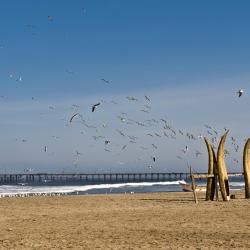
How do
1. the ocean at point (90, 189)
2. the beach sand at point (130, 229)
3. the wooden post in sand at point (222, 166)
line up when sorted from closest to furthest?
the beach sand at point (130, 229), the wooden post in sand at point (222, 166), the ocean at point (90, 189)

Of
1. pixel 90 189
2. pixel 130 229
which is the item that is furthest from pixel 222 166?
pixel 90 189

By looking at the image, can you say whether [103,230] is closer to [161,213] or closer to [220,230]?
[220,230]

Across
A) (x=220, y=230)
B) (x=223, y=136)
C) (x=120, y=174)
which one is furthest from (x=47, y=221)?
(x=120, y=174)

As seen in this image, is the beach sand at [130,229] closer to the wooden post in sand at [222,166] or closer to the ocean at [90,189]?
the wooden post in sand at [222,166]

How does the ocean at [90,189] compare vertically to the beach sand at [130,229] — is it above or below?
above

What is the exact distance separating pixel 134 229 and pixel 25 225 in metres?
4.32

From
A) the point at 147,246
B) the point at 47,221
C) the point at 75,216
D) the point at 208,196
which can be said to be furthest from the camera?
the point at 208,196

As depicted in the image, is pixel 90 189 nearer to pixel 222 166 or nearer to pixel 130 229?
pixel 222 166

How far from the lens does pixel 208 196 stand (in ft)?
103

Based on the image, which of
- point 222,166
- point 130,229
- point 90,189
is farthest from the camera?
point 90,189

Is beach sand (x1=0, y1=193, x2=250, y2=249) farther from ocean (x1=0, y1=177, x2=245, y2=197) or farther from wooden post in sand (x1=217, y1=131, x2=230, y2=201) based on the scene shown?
ocean (x1=0, y1=177, x2=245, y2=197)

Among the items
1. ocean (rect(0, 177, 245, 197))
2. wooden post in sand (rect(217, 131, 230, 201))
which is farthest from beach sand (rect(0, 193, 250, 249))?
ocean (rect(0, 177, 245, 197))

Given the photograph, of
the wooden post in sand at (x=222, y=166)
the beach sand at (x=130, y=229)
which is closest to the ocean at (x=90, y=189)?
the wooden post in sand at (x=222, y=166)

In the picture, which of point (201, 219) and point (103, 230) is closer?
point (103, 230)
